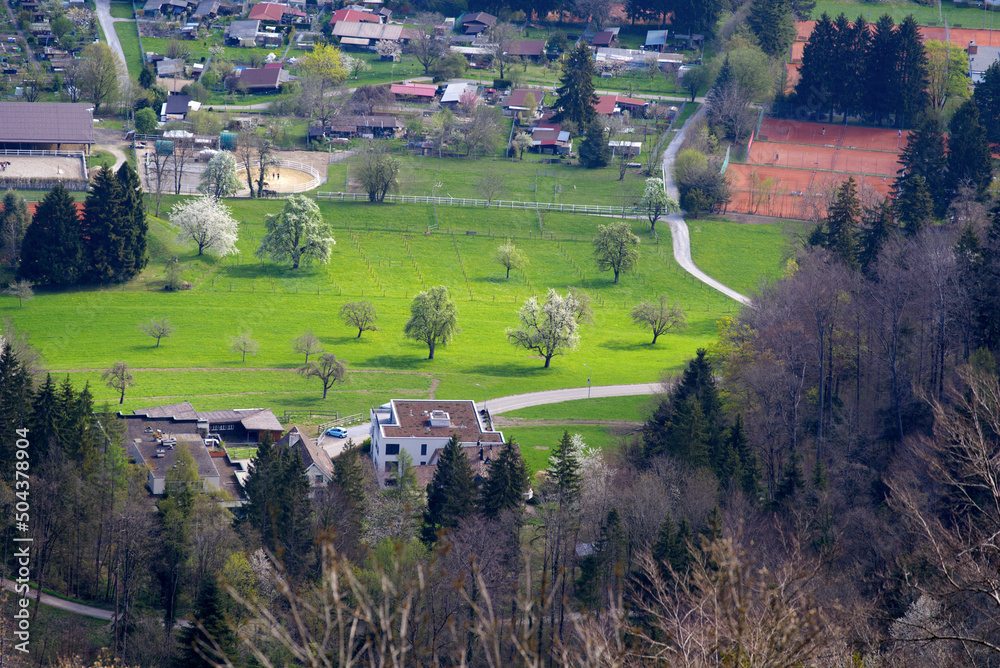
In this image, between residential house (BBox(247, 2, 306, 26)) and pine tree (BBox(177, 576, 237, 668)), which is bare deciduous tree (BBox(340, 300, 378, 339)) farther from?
residential house (BBox(247, 2, 306, 26))

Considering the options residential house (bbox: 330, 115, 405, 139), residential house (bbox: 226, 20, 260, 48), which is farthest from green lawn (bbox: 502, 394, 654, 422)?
residential house (bbox: 226, 20, 260, 48)

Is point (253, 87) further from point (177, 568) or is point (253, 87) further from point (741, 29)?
point (177, 568)

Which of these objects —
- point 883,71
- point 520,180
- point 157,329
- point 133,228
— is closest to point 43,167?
point 133,228

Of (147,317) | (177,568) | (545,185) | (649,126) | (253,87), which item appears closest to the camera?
(177,568)

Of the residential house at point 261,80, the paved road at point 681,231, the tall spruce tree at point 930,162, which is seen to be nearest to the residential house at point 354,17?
the residential house at point 261,80

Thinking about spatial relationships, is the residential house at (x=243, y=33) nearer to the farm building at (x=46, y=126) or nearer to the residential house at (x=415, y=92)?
the residential house at (x=415, y=92)

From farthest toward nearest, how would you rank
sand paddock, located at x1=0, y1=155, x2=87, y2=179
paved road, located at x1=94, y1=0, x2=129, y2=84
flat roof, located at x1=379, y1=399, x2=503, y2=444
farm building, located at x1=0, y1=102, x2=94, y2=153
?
paved road, located at x1=94, y1=0, x2=129, y2=84, farm building, located at x1=0, y1=102, x2=94, y2=153, sand paddock, located at x1=0, y1=155, x2=87, y2=179, flat roof, located at x1=379, y1=399, x2=503, y2=444

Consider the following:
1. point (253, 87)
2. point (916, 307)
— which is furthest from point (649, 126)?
point (916, 307)
